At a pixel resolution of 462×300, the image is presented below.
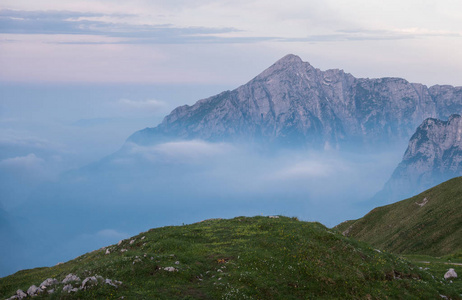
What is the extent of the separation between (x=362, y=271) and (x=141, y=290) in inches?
795

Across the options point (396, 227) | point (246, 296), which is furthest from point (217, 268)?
point (396, 227)

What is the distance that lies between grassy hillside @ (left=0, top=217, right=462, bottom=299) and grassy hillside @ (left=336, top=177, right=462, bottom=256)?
36364 mm

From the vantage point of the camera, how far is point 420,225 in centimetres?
8000

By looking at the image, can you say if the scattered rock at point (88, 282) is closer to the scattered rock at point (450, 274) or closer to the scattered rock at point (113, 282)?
the scattered rock at point (113, 282)

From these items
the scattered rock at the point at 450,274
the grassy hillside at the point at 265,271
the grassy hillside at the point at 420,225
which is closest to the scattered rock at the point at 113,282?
the grassy hillside at the point at 265,271

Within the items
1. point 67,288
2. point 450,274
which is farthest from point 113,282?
point 450,274

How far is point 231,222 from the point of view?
4916 cm

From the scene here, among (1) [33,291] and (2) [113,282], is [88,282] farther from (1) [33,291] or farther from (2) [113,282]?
(1) [33,291]

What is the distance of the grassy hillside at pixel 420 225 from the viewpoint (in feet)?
232

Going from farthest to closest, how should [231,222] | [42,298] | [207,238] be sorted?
[231,222] → [207,238] → [42,298]

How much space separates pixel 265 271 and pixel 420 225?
63120mm

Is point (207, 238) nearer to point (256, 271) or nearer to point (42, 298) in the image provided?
point (256, 271)

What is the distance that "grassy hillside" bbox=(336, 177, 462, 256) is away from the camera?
232ft

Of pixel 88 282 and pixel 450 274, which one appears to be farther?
pixel 450 274
